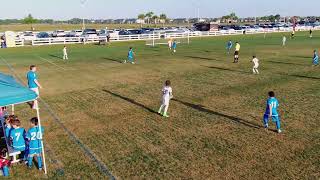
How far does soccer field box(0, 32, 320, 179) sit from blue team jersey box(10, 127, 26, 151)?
728mm

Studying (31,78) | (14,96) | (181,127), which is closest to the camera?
(14,96)

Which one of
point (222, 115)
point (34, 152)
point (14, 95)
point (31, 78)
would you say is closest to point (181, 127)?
point (222, 115)

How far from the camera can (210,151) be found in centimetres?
1073

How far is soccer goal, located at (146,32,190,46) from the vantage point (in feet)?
185

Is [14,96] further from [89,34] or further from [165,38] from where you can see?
[165,38]

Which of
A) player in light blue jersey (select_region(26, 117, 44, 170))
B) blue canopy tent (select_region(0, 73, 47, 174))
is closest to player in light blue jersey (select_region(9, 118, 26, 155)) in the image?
player in light blue jersey (select_region(26, 117, 44, 170))

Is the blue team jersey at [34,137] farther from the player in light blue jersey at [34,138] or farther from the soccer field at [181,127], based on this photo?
the soccer field at [181,127]

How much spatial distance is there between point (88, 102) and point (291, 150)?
423 inches

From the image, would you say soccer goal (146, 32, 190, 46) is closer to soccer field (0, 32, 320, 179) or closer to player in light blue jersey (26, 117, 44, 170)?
soccer field (0, 32, 320, 179)

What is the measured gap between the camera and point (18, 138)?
30.9 feet

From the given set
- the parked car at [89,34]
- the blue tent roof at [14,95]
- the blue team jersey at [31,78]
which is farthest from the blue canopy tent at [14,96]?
the parked car at [89,34]

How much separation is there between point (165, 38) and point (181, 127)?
52.4 m

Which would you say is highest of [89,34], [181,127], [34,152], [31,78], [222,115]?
[89,34]

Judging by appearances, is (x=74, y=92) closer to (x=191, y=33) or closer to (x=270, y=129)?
(x=270, y=129)
